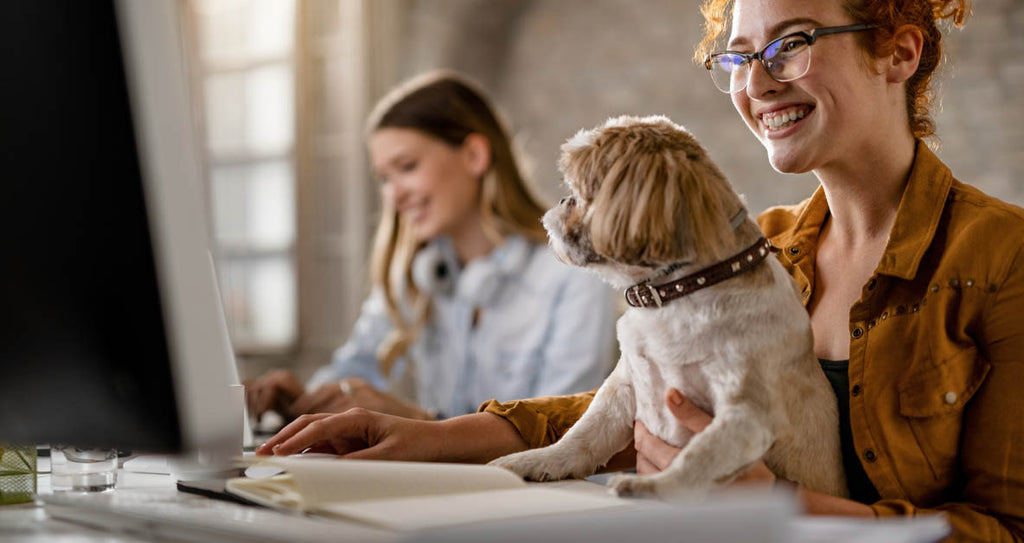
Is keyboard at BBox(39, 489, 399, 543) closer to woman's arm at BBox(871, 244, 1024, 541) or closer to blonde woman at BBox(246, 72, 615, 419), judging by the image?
woman's arm at BBox(871, 244, 1024, 541)

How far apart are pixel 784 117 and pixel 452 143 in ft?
5.95

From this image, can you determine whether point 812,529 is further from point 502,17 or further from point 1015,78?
point 502,17

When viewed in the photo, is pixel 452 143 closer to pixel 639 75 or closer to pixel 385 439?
pixel 385 439

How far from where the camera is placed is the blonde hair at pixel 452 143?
2.85 m

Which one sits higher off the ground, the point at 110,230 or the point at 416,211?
the point at 110,230

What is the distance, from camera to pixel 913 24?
1224 millimetres

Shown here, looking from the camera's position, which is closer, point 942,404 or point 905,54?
point 942,404

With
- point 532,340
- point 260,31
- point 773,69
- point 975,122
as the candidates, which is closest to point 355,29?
point 260,31

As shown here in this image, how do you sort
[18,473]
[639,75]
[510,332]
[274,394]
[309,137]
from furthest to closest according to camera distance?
[639,75] → [309,137] → [510,332] → [274,394] → [18,473]

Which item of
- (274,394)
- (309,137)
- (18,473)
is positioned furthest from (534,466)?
(309,137)

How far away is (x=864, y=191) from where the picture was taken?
1245mm

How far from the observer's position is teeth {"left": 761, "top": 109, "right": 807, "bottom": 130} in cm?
118

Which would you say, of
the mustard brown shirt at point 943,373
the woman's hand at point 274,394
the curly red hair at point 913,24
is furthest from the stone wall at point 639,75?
the mustard brown shirt at point 943,373

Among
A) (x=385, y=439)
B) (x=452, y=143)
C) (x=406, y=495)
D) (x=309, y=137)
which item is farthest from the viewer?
(x=309, y=137)
